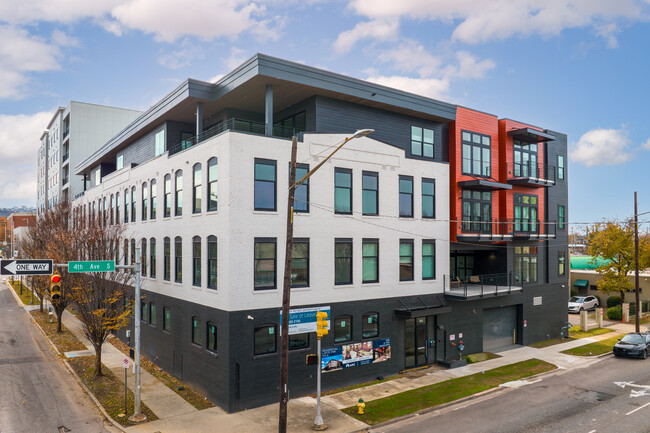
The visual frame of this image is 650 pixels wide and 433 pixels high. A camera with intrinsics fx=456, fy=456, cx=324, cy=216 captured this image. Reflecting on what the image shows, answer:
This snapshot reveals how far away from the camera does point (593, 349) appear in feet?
102

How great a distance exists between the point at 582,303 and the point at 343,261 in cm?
3705

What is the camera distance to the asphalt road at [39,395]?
58.9 ft

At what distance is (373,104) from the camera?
25109 mm

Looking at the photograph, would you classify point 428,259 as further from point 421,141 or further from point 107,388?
point 107,388

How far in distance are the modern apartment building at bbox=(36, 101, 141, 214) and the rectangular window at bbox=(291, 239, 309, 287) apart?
4482 centimetres

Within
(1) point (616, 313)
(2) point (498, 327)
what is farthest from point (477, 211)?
(1) point (616, 313)

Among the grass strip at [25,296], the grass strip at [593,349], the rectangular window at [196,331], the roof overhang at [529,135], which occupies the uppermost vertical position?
the roof overhang at [529,135]

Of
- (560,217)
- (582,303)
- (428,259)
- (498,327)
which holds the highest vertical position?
(560,217)

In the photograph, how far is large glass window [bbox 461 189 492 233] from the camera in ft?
95.3

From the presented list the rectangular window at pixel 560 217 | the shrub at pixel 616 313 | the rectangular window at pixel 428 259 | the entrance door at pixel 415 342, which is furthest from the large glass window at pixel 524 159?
the shrub at pixel 616 313

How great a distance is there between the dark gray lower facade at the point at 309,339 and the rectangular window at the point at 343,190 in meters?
4.84

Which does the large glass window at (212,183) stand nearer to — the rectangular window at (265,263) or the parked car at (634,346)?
the rectangular window at (265,263)

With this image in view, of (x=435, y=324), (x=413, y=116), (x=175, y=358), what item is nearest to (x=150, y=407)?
(x=175, y=358)

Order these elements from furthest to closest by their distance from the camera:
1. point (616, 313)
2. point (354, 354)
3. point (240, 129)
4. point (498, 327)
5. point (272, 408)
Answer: point (616, 313), point (498, 327), point (354, 354), point (240, 129), point (272, 408)
